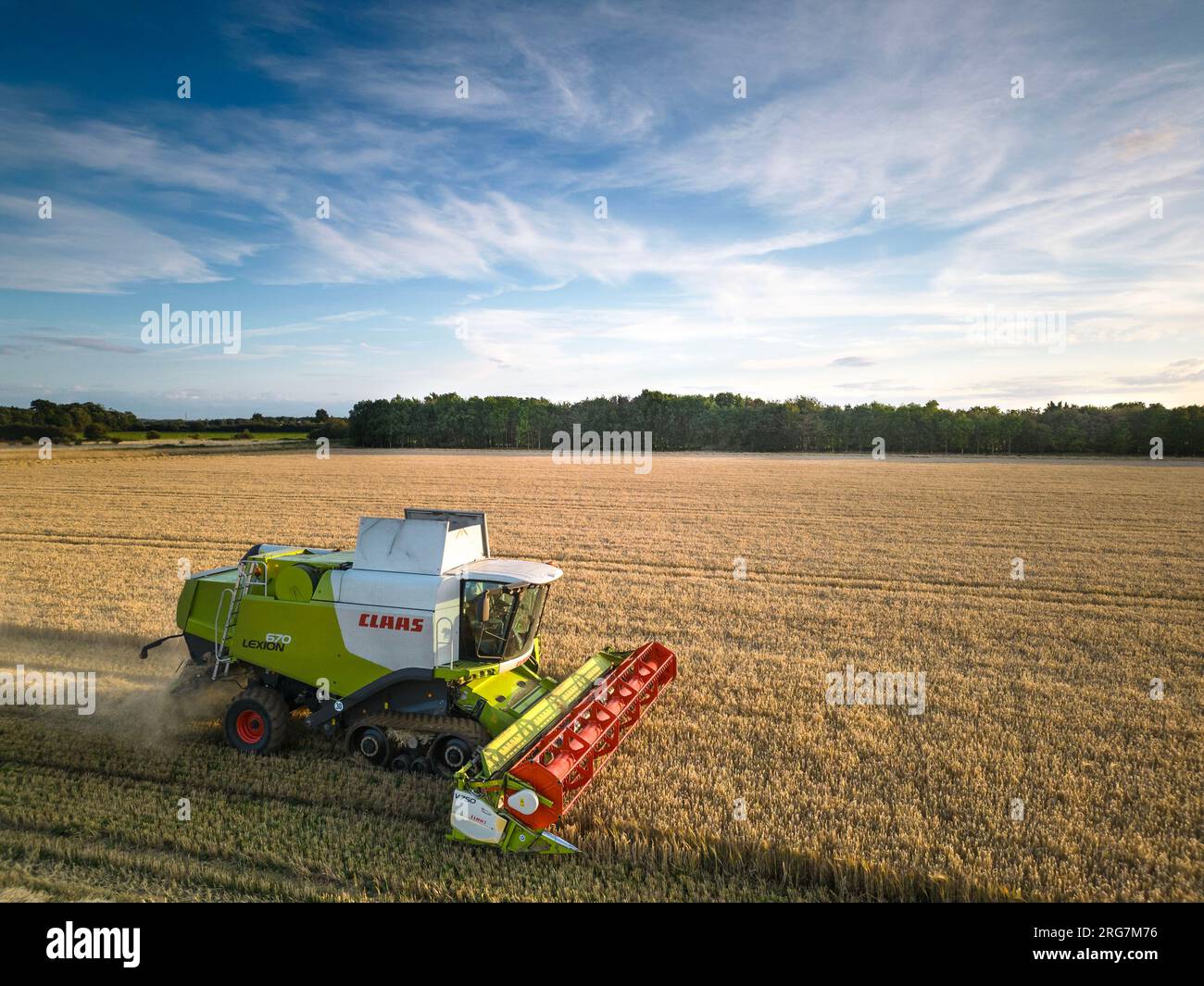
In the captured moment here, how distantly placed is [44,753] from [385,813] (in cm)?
448

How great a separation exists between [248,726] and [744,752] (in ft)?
18.9

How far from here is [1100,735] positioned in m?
8.81

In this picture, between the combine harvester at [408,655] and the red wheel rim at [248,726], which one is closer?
the combine harvester at [408,655]

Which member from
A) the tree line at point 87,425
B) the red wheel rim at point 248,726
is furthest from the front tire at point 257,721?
the tree line at point 87,425

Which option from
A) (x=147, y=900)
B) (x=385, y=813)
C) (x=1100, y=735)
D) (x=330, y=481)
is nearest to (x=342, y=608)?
(x=385, y=813)

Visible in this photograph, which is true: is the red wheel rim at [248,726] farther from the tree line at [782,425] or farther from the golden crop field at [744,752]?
the tree line at [782,425]

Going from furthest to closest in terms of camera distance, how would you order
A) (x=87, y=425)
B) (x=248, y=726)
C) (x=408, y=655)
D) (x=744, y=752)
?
(x=87, y=425), (x=248, y=726), (x=744, y=752), (x=408, y=655)

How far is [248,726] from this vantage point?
27.7ft

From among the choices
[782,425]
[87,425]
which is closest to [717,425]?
[782,425]

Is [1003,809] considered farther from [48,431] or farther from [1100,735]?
[48,431]

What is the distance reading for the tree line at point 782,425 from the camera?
90.2m

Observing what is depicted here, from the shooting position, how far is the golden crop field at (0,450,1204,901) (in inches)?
240

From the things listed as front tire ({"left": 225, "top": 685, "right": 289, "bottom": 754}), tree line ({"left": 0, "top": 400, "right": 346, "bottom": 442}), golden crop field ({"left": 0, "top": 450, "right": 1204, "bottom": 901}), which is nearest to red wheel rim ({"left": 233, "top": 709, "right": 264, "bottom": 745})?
front tire ({"left": 225, "top": 685, "right": 289, "bottom": 754})

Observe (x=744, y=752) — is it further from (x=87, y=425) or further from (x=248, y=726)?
(x=87, y=425)
